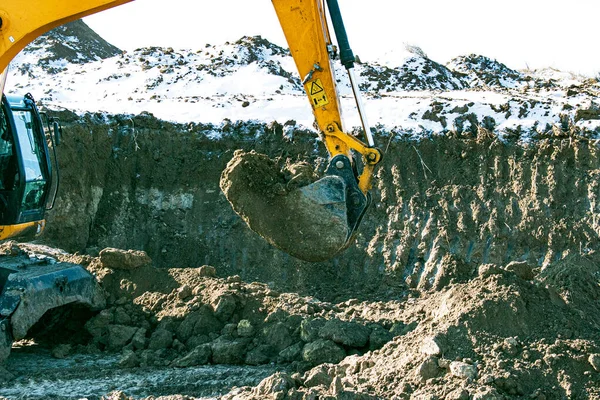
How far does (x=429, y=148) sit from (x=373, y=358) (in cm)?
633

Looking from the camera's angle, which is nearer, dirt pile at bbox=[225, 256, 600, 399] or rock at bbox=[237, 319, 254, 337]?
dirt pile at bbox=[225, 256, 600, 399]

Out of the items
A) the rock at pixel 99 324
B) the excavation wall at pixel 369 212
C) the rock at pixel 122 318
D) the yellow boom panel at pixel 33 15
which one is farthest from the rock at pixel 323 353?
the yellow boom panel at pixel 33 15

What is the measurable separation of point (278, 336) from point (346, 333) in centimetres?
72

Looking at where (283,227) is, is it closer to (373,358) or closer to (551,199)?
(373,358)

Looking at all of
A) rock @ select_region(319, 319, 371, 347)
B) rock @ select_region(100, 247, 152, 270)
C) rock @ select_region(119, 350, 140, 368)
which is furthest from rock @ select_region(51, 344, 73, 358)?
rock @ select_region(319, 319, 371, 347)

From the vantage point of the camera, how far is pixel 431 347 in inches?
235

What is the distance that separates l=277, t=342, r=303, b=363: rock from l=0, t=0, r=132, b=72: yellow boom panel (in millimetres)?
3556

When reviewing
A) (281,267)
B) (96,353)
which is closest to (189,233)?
(281,267)

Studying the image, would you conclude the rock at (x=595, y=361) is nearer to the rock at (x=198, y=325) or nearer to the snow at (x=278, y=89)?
the rock at (x=198, y=325)

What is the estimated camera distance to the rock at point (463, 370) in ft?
18.2

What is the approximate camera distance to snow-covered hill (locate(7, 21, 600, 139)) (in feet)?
40.3

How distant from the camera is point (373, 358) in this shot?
636 cm

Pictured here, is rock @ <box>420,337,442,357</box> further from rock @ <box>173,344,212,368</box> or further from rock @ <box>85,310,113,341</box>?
rock @ <box>85,310,113,341</box>

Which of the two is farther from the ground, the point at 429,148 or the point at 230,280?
the point at 429,148
